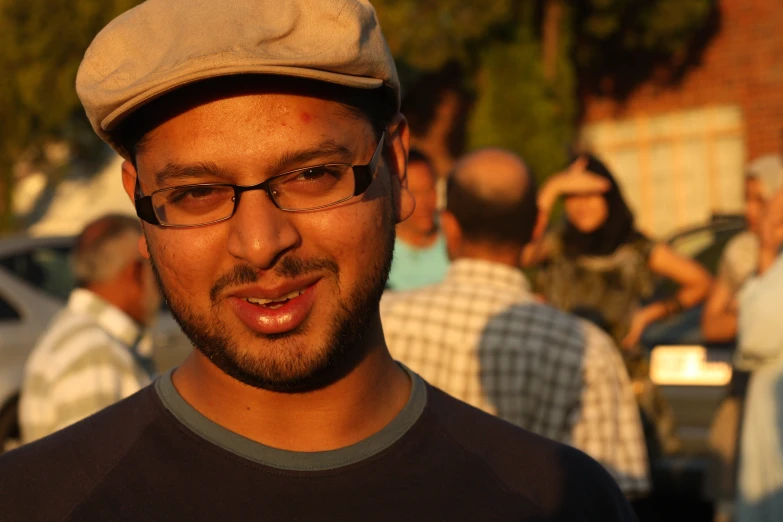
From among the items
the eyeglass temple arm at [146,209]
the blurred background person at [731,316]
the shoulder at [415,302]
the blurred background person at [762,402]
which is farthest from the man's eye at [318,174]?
the blurred background person at [731,316]

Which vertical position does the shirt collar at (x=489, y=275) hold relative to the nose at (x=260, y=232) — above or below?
below

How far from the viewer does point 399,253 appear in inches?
246

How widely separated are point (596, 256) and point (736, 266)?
1.28m

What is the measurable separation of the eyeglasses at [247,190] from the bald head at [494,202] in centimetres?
214

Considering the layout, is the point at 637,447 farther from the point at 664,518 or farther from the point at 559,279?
the point at 664,518

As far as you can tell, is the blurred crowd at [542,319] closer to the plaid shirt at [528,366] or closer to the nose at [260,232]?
the plaid shirt at [528,366]

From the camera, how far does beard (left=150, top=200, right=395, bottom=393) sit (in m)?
1.85

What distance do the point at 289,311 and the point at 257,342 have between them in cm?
7

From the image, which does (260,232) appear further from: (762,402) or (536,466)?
(762,402)

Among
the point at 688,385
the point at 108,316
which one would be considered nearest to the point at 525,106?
the point at 688,385

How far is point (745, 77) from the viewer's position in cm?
1538

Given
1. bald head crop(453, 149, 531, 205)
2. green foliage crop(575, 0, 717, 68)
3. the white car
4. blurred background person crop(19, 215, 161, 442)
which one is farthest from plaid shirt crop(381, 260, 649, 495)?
green foliage crop(575, 0, 717, 68)

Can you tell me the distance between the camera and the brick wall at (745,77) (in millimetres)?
15031

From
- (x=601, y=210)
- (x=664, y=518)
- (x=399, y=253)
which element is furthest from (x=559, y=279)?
(x=664, y=518)
